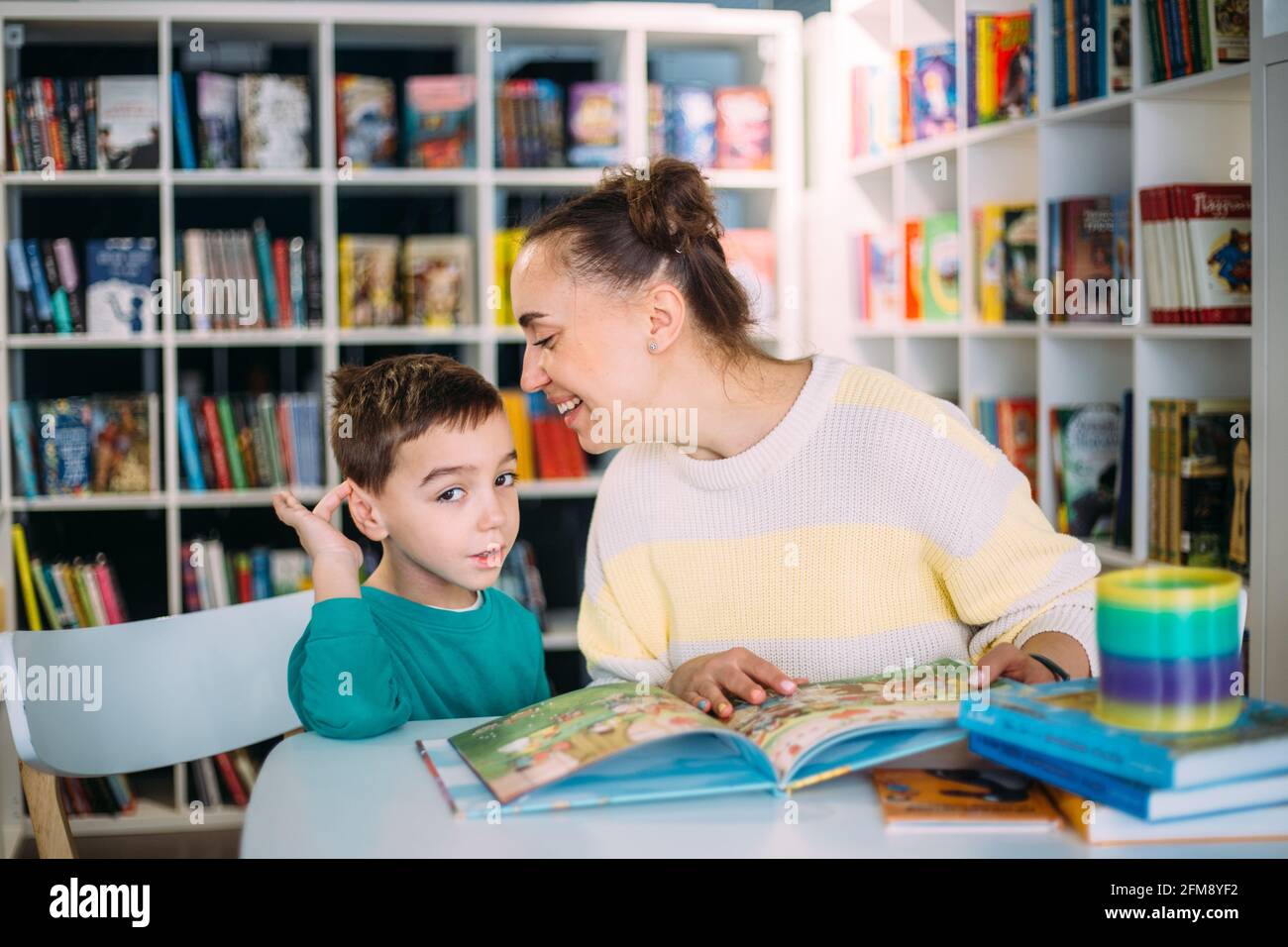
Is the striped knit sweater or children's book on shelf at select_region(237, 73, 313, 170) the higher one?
children's book on shelf at select_region(237, 73, 313, 170)

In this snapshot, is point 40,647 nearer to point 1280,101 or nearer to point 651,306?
point 651,306

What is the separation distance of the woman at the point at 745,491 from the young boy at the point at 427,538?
0.10 m

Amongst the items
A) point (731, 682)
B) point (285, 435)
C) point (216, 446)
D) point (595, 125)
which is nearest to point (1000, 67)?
point (595, 125)

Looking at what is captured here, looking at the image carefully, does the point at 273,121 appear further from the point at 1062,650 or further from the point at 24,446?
the point at 1062,650

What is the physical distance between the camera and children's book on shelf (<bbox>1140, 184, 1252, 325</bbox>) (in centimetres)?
210

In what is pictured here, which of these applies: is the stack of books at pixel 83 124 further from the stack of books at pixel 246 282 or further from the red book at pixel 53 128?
the stack of books at pixel 246 282

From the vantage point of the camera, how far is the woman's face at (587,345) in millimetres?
1387

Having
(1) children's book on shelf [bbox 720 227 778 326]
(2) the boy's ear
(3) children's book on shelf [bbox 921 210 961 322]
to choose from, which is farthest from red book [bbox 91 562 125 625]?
(3) children's book on shelf [bbox 921 210 961 322]

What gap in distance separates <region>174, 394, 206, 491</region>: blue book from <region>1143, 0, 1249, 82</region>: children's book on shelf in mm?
2199

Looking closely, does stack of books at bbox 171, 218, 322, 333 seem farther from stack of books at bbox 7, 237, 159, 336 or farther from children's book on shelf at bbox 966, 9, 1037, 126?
children's book on shelf at bbox 966, 9, 1037, 126

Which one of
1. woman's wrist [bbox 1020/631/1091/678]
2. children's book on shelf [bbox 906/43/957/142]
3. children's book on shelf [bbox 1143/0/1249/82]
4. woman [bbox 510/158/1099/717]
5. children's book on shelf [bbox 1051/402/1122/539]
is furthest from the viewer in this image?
children's book on shelf [bbox 906/43/957/142]

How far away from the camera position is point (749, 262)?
333cm
